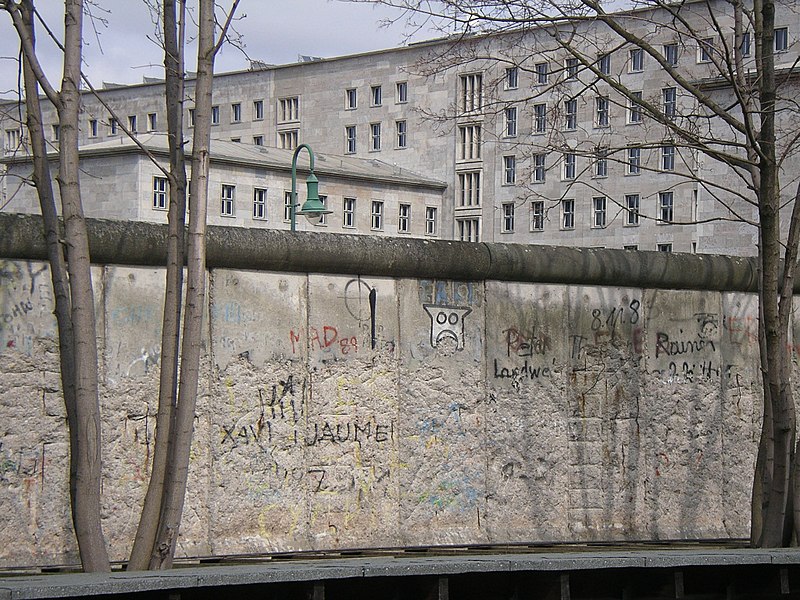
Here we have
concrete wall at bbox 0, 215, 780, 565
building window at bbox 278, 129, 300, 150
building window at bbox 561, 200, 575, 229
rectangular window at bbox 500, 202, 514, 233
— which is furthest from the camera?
building window at bbox 278, 129, 300, 150

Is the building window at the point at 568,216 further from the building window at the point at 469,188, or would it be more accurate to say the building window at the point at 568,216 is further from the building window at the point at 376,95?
the building window at the point at 376,95

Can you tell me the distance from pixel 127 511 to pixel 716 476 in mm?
5666

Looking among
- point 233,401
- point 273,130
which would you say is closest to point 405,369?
point 233,401

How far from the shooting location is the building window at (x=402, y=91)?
317 feet

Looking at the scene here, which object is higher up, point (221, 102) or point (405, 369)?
point (221, 102)

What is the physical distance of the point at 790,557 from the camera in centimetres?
829

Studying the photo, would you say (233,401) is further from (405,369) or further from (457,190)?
(457,190)

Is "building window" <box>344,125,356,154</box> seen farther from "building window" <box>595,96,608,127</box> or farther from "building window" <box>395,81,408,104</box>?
"building window" <box>595,96,608,127</box>

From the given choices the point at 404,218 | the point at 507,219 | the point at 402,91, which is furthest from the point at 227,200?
the point at 507,219

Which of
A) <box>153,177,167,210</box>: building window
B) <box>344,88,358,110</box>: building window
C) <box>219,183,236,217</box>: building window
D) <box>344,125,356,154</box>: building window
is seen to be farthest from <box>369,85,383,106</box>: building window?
<box>153,177,167,210</box>: building window

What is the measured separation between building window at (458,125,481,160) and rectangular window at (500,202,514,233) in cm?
469

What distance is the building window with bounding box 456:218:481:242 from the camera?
94713 mm

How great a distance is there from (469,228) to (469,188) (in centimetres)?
291

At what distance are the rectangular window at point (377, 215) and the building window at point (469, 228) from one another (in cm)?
674
